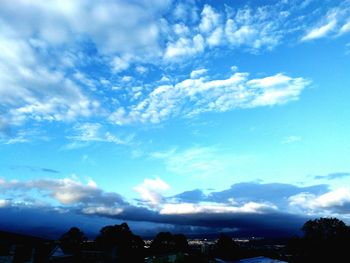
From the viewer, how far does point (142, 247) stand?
12294 cm

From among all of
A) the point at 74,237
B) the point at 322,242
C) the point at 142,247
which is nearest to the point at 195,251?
the point at 142,247

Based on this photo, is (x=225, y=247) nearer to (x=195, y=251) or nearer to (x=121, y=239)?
(x=195, y=251)

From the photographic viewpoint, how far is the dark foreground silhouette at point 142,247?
33906 mm

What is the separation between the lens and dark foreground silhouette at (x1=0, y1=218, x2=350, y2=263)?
1335 inches

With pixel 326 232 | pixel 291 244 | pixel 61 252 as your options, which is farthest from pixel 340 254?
pixel 61 252

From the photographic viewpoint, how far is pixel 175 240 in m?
139

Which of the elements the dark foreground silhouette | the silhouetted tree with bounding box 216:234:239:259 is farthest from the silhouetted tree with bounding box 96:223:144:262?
the silhouetted tree with bounding box 216:234:239:259

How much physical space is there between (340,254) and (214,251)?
311 ft

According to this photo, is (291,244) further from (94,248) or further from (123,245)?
(94,248)

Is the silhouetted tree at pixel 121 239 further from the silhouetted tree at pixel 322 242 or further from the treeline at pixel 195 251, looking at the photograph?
the silhouetted tree at pixel 322 242

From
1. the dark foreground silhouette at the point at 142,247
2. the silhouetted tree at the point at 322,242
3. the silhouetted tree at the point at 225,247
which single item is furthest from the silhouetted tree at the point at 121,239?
the silhouetted tree at the point at 322,242

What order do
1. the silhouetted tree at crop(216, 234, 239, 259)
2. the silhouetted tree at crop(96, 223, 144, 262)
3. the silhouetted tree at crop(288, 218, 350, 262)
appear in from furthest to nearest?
the silhouetted tree at crop(216, 234, 239, 259), the silhouetted tree at crop(96, 223, 144, 262), the silhouetted tree at crop(288, 218, 350, 262)

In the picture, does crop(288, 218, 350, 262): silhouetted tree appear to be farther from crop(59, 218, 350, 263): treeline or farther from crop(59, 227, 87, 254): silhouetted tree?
crop(59, 227, 87, 254): silhouetted tree

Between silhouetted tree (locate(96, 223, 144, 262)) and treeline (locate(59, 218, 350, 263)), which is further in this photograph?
silhouetted tree (locate(96, 223, 144, 262))
